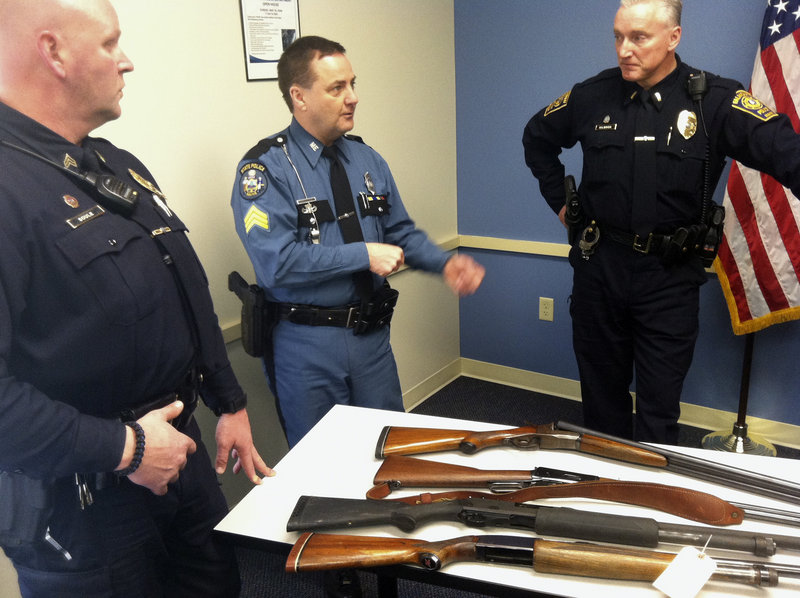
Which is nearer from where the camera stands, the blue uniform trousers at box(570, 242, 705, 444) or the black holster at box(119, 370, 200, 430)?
the black holster at box(119, 370, 200, 430)

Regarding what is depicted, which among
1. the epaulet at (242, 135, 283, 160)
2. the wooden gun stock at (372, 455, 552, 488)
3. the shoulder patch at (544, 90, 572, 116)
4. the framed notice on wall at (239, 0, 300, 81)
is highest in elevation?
the framed notice on wall at (239, 0, 300, 81)

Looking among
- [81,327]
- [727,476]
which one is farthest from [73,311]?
[727,476]

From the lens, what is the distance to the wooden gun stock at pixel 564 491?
1072 millimetres

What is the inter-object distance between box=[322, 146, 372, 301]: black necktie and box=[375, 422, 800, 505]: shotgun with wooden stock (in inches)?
25.0

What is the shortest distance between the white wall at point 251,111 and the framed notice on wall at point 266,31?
0.03 metres

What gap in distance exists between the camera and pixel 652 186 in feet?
6.86

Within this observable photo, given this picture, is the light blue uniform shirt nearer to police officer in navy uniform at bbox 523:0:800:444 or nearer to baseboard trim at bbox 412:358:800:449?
police officer in navy uniform at bbox 523:0:800:444

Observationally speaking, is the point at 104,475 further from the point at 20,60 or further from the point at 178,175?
the point at 178,175

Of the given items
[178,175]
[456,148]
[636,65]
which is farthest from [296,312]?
[456,148]

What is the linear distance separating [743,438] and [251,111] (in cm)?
252

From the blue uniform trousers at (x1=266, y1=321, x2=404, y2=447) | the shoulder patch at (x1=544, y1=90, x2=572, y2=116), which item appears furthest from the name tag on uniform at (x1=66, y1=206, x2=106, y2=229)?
the shoulder patch at (x1=544, y1=90, x2=572, y2=116)

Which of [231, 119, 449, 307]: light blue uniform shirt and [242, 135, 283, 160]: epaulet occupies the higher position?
[242, 135, 283, 160]: epaulet

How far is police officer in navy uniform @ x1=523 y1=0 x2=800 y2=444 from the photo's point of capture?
78.1 inches

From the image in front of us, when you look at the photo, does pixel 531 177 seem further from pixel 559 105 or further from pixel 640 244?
pixel 640 244
